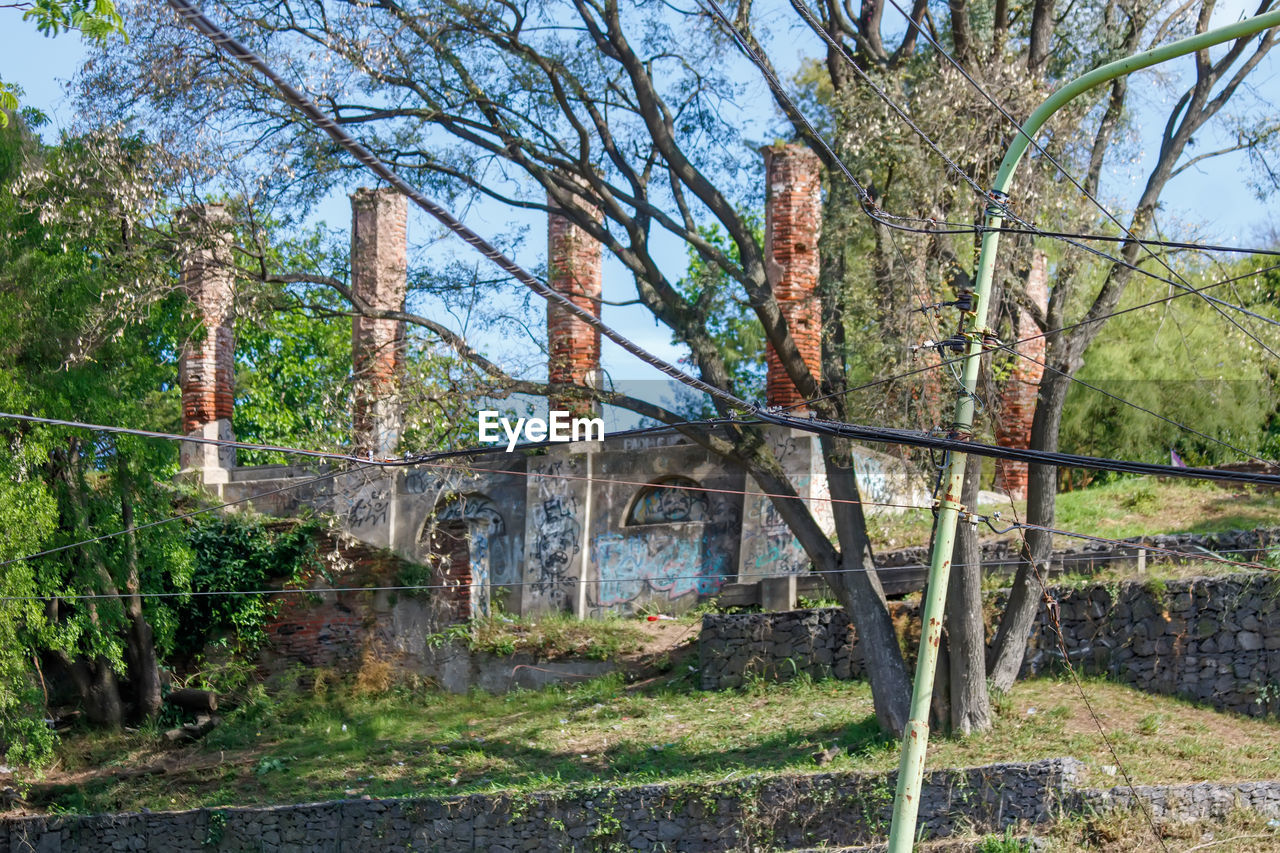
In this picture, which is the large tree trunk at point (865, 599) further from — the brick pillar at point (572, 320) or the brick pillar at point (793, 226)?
the brick pillar at point (793, 226)

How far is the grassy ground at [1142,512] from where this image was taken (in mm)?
17922

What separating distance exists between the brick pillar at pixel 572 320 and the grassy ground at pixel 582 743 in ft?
12.6

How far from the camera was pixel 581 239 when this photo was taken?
64.5 feet

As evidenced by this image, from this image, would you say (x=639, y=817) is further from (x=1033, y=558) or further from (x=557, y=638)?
(x=557, y=638)

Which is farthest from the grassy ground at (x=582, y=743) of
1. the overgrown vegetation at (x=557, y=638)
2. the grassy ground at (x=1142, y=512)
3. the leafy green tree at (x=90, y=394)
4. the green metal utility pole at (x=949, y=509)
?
the green metal utility pole at (x=949, y=509)

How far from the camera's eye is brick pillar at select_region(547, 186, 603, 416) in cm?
1614

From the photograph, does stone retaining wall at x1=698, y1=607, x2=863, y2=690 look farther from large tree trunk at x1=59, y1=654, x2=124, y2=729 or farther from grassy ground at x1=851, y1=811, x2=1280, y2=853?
large tree trunk at x1=59, y1=654, x2=124, y2=729

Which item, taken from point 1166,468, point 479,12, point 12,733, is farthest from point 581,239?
point 1166,468

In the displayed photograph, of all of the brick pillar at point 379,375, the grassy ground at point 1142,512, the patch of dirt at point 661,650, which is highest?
the brick pillar at point 379,375

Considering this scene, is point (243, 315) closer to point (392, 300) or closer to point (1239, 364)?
point (392, 300)

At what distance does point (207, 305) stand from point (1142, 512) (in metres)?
12.9

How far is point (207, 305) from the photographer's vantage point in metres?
17.2

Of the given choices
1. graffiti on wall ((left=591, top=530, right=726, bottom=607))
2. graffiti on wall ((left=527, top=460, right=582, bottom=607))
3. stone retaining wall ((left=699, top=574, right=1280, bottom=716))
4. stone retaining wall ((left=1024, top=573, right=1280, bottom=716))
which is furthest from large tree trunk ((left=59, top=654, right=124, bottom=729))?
stone retaining wall ((left=1024, top=573, right=1280, bottom=716))

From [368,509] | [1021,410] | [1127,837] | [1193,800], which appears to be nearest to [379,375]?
[368,509]
